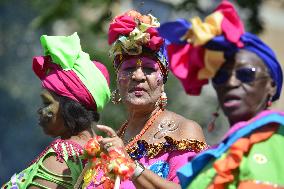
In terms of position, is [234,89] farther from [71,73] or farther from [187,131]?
[71,73]

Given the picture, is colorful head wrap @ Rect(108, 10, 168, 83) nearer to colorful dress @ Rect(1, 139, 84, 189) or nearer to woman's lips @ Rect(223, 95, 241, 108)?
colorful dress @ Rect(1, 139, 84, 189)

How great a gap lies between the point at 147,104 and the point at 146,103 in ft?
0.05

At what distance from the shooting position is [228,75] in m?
5.27

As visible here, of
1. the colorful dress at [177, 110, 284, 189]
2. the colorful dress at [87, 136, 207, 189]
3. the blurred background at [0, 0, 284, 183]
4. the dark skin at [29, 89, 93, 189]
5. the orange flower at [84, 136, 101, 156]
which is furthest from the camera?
the blurred background at [0, 0, 284, 183]

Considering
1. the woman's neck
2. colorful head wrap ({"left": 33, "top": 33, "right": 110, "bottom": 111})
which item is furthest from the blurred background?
the woman's neck

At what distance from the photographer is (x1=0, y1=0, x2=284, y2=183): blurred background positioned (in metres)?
11.7

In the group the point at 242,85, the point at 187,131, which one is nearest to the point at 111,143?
the point at 187,131

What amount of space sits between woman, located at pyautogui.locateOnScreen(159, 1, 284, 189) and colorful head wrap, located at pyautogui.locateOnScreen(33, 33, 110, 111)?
5.69 ft

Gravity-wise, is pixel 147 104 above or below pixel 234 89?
below

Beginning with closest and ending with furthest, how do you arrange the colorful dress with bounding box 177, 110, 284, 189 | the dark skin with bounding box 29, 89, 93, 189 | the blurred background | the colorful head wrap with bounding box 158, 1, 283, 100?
1. the colorful dress with bounding box 177, 110, 284, 189
2. the colorful head wrap with bounding box 158, 1, 283, 100
3. the dark skin with bounding box 29, 89, 93, 189
4. the blurred background

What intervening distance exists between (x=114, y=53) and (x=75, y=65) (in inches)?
16.3

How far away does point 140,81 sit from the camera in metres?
6.63

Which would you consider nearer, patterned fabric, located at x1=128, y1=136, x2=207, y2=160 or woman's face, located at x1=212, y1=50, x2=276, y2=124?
woman's face, located at x1=212, y1=50, x2=276, y2=124

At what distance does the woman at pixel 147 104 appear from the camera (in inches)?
252
